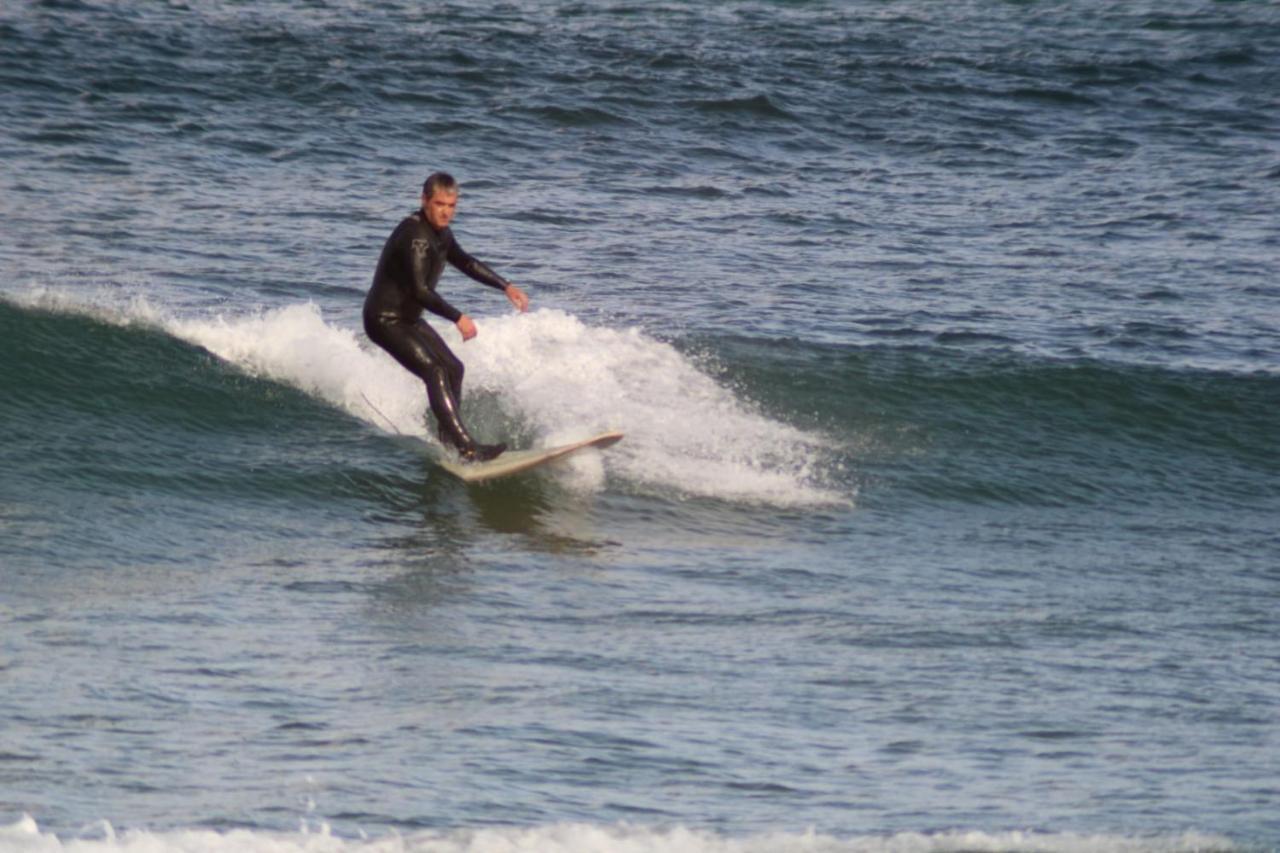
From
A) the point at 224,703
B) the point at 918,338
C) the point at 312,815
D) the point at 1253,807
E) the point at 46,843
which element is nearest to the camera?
the point at 46,843

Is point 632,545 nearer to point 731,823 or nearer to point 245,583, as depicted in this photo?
point 245,583

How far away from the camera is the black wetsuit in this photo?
9047 millimetres

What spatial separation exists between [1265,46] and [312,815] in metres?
24.6

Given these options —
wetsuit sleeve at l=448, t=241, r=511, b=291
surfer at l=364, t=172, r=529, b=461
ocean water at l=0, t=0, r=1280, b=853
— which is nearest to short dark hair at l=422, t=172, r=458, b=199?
surfer at l=364, t=172, r=529, b=461

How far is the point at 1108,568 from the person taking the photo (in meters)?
9.11

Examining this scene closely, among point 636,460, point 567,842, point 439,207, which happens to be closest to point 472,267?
point 439,207

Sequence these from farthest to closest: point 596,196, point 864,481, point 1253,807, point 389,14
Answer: point 389,14 → point 596,196 → point 864,481 → point 1253,807

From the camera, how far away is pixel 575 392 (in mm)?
11297

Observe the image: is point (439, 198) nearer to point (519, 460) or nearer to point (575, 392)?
point (519, 460)

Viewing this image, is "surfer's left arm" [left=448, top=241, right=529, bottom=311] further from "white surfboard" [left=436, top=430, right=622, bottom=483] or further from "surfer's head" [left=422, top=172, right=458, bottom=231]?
"white surfboard" [left=436, top=430, right=622, bottom=483]

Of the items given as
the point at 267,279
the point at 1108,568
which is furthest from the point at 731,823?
the point at 267,279

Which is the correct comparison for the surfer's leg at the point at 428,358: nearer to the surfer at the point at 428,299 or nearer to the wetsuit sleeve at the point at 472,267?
the surfer at the point at 428,299

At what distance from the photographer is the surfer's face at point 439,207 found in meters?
8.90

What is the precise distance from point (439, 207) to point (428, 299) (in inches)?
18.1
